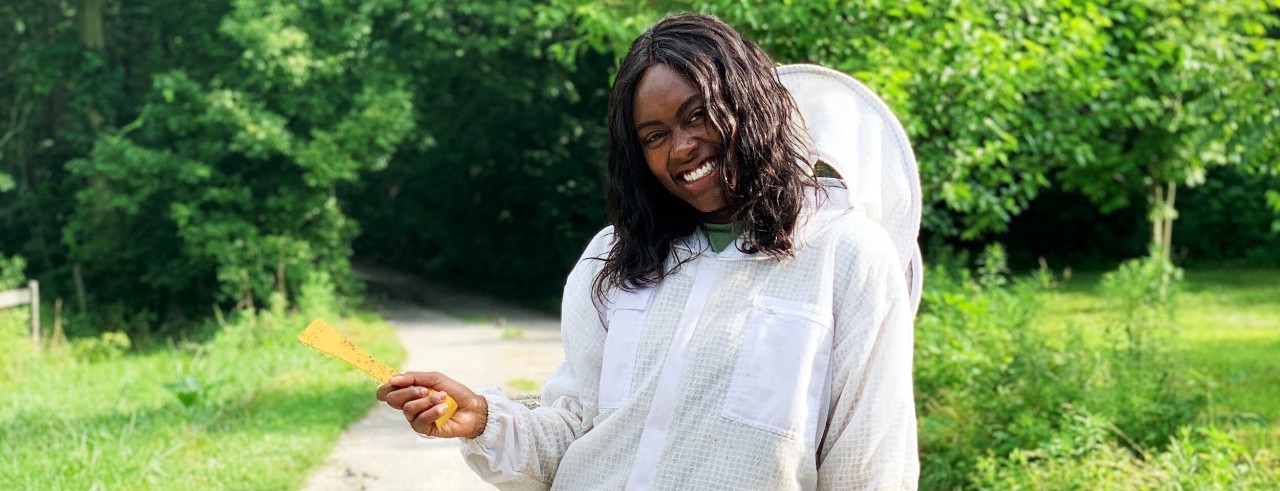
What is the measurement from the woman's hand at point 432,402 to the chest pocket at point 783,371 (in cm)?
43

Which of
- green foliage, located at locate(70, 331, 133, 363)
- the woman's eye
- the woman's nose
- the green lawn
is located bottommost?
green foliage, located at locate(70, 331, 133, 363)

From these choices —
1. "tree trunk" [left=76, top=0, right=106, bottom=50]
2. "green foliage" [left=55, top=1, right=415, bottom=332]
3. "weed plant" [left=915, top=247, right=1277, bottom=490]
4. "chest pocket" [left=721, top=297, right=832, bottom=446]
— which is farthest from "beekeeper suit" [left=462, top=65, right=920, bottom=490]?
"tree trunk" [left=76, top=0, right=106, bottom=50]

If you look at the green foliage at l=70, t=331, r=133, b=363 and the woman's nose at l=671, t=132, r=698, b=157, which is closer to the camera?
the woman's nose at l=671, t=132, r=698, b=157

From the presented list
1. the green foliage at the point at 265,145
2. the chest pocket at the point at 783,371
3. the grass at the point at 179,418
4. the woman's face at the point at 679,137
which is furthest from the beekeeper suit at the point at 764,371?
the green foliage at the point at 265,145

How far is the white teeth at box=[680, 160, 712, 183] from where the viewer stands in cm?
206

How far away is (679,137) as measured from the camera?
205 centimetres

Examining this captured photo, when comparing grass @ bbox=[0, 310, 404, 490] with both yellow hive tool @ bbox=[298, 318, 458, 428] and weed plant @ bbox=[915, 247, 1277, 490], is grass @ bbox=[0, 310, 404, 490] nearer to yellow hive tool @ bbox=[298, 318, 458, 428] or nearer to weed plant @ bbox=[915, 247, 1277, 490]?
weed plant @ bbox=[915, 247, 1277, 490]

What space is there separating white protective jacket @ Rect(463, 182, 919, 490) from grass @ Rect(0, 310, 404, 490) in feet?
15.3

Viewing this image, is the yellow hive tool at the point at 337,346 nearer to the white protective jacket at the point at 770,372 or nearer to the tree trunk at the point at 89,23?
the white protective jacket at the point at 770,372

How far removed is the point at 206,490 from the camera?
6.16 meters

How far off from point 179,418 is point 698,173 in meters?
6.65

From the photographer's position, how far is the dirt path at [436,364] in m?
6.88

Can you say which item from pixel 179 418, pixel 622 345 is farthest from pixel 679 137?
pixel 179 418

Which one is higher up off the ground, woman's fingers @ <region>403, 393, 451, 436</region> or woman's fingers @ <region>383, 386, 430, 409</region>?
woman's fingers @ <region>383, 386, 430, 409</region>
